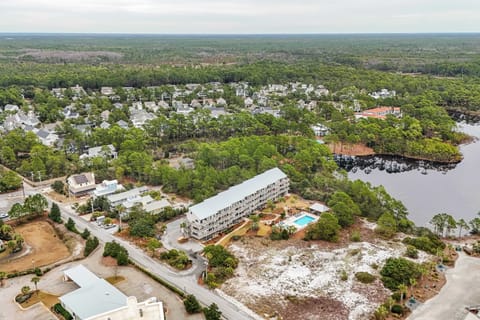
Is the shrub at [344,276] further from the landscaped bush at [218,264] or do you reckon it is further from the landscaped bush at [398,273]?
the landscaped bush at [218,264]

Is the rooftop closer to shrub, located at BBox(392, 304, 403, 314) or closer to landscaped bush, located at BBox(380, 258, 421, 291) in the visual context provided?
shrub, located at BBox(392, 304, 403, 314)

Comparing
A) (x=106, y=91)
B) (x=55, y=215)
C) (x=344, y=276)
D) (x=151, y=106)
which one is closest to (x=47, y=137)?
(x=151, y=106)

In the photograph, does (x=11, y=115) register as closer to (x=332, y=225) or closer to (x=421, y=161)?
(x=332, y=225)

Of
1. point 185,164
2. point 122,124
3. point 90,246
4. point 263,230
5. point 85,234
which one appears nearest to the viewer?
point 90,246

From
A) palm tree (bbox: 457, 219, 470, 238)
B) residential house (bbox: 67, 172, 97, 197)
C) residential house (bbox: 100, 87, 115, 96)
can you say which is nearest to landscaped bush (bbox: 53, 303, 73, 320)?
residential house (bbox: 67, 172, 97, 197)

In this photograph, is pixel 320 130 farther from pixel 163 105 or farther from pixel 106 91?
pixel 106 91

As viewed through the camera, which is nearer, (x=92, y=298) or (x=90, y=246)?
(x=92, y=298)
